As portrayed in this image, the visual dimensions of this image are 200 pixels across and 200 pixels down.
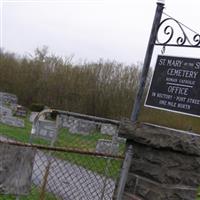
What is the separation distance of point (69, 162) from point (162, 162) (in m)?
5.58

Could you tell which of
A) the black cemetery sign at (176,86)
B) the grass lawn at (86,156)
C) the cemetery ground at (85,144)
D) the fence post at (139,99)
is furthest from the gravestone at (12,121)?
the black cemetery sign at (176,86)

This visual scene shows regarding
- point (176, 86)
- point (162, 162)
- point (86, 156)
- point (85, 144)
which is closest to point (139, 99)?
point (176, 86)

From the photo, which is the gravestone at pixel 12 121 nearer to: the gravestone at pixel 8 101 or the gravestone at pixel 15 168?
the gravestone at pixel 8 101

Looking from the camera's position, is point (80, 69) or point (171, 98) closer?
point (171, 98)

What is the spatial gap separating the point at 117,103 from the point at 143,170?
24683 mm

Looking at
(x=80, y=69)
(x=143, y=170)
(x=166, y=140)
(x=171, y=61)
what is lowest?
(x=80, y=69)

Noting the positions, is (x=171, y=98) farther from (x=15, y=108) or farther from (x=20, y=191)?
(x=15, y=108)

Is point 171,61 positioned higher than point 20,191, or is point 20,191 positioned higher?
point 171,61

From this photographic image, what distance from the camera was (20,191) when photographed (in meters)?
5.40

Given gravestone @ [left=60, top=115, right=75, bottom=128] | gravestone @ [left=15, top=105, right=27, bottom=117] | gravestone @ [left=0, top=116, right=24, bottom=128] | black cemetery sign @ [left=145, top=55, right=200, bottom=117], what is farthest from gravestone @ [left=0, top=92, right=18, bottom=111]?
black cemetery sign @ [left=145, top=55, right=200, bottom=117]

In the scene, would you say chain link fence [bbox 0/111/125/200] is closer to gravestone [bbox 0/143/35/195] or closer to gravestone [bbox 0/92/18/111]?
gravestone [bbox 0/143/35/195]

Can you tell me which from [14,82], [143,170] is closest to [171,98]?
[143,170]

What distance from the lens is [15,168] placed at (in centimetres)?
532

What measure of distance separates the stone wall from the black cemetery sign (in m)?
0.26
